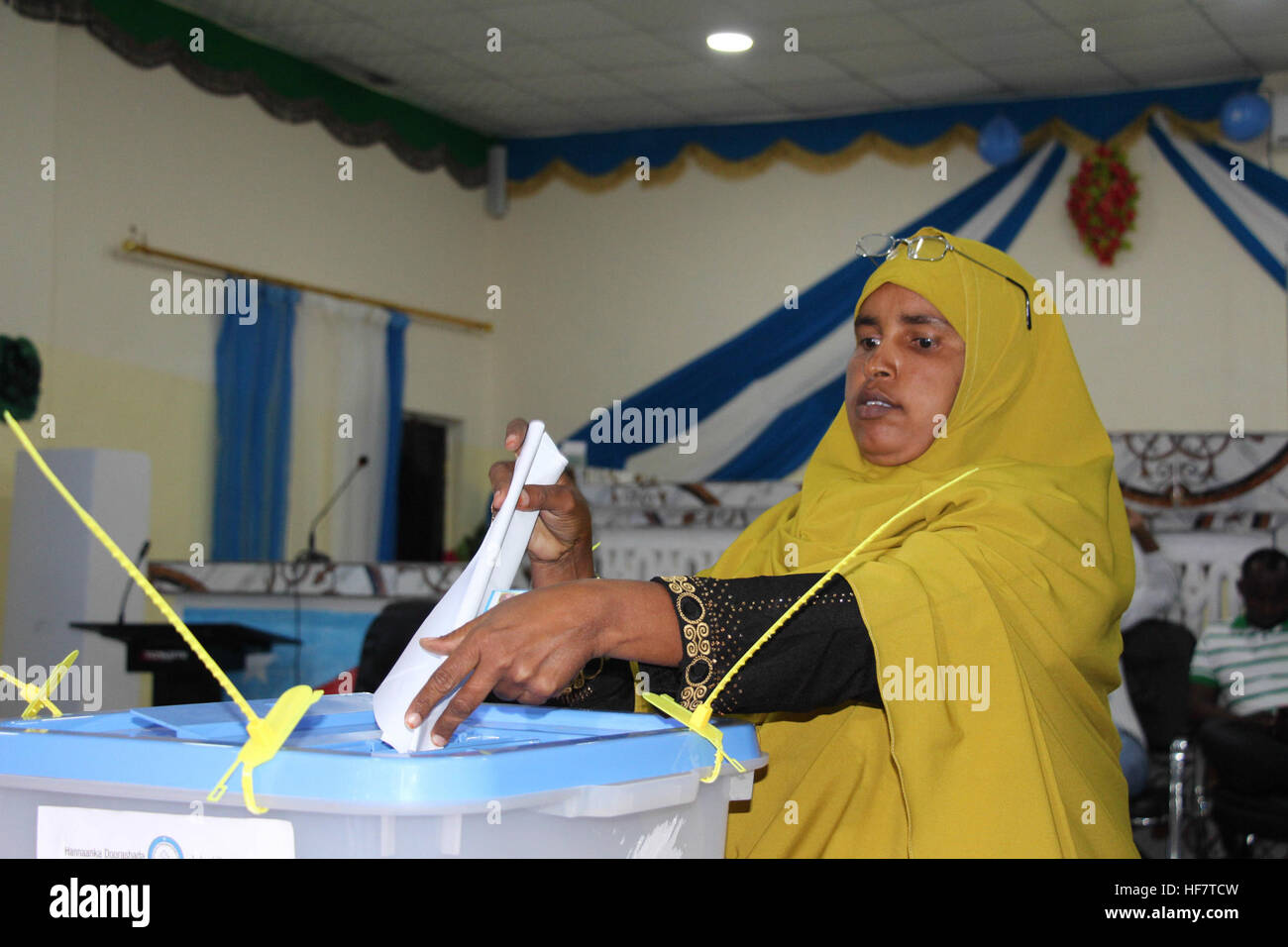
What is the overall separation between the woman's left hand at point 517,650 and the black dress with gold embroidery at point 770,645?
94 millimetres

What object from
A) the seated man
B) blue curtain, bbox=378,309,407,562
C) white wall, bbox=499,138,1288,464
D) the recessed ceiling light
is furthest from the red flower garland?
blue curtain, bbox=378,309,407,562

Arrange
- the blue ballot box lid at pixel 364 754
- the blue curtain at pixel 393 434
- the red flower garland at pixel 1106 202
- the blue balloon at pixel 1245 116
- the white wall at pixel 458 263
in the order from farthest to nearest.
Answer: the blue curtain at pixel 393 434 < the red flower garland at pixel 1106 202 < the blue balloon at pixel 1245 116 < the white wall at pixel 458 263 < the blue ballot box lid at pixel 364 754

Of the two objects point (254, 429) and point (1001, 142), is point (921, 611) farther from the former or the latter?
point (1001, 142)

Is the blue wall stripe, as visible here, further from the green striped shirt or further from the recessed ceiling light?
the green striped shirt

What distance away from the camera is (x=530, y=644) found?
752 millimetres

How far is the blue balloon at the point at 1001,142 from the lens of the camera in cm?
657

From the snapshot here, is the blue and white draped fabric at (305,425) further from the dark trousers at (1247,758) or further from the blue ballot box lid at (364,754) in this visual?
the blue ballot box lid at (364,754)

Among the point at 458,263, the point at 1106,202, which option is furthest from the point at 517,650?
the point at 458,263

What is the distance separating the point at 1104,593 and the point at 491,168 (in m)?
7.17

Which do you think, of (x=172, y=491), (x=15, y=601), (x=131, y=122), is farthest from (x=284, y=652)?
(x=131, y=122)

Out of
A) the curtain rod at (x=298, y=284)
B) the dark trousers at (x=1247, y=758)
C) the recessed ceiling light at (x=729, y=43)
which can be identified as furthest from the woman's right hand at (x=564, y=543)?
the recessed ceiling light at (x=729, y=43)
